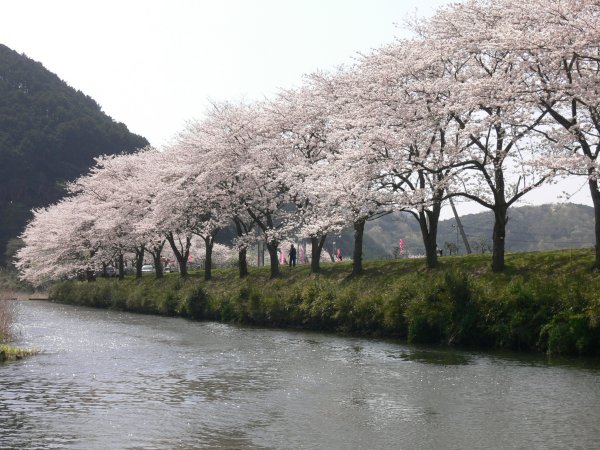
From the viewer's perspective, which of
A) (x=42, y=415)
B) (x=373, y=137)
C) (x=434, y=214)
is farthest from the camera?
(x=434, y=214)

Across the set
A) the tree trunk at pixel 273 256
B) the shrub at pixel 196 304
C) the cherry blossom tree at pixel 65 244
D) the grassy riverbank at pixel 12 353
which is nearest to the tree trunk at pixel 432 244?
the tree trunk at pixel 273 256

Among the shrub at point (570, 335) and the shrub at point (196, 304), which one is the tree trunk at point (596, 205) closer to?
the shrub at point (570, 335)

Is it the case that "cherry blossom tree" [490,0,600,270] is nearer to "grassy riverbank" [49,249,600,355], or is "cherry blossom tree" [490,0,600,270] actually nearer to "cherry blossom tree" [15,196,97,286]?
"grassy riverbank" [49,249,600,355]

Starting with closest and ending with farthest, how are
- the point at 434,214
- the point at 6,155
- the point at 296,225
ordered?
the point at 434,214
the point at 296,225
the point at 6,155

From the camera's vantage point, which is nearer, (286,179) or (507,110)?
(507,110)

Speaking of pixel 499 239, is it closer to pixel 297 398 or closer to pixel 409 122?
pixel 409 122

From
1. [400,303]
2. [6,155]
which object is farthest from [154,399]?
[6,155]

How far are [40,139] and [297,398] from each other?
476 ft

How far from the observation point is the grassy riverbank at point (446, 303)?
25.6 metres

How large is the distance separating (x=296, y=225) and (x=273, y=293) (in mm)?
5277

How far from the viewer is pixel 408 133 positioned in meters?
34.1

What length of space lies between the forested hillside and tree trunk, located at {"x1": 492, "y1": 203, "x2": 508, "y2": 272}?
400ft

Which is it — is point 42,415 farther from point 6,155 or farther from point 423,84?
point 6,155

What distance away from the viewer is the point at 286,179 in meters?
46.2
